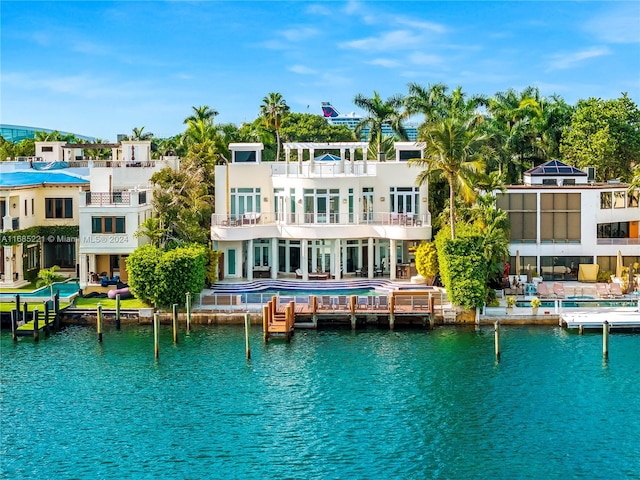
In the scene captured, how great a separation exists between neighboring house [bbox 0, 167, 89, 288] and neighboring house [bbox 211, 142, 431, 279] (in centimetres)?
1045

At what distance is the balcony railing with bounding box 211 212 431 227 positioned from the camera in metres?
58.1

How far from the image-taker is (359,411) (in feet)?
119

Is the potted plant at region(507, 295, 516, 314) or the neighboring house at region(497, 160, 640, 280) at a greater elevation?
the neighboring house at region(497, 160, 640, 280)

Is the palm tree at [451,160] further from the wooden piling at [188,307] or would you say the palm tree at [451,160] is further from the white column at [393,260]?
the wooden piling at [188,307]

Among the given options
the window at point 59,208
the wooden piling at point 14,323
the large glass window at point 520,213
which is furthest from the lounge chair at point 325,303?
the window at point 59,208

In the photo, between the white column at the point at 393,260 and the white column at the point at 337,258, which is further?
the white column at the point at 337,258

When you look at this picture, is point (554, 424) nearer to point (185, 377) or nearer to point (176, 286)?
point (185, 377)

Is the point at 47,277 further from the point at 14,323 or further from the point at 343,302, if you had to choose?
the point at 343,302

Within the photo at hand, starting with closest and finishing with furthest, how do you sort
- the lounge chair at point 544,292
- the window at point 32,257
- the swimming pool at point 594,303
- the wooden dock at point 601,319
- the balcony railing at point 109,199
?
the wooden dock at point 601,319 → the swimming pool at point 594,303 → the lounge chair at point 544,292 → the balcony railing at point 109,199 → the window at point 32,257

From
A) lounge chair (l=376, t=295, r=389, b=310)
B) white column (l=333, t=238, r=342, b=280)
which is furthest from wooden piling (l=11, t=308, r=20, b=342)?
white column (l=333, t=238, r=342, b=280)

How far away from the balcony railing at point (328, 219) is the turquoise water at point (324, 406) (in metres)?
10.9

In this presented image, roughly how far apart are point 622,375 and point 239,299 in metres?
20.8

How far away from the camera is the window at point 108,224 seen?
5653 centimetres

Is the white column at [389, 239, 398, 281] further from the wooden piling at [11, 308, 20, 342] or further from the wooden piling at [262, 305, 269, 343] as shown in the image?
the wooden piling at [11, 308, 20, 342]
